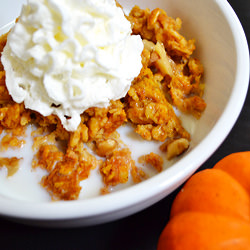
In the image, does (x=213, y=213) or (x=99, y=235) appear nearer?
(x=213, y=213)

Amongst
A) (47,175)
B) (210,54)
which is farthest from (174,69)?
(47,175)

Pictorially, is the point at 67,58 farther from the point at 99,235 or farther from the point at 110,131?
the point at 99,235

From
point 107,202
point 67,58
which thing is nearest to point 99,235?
point 107,202

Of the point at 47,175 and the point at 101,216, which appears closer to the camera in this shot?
the point at 101,216

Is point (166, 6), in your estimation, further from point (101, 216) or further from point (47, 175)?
point (101, 216)

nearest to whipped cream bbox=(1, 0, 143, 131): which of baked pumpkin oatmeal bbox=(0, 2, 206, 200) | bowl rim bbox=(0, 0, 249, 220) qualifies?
baked pumpkin oatmeal bbox=(0, 2, 206, 200)

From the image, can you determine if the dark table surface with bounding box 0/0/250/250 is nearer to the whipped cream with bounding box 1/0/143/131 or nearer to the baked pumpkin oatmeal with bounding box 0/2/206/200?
the baked pumpkin oatmeal with bounding box 0/2/206/200
